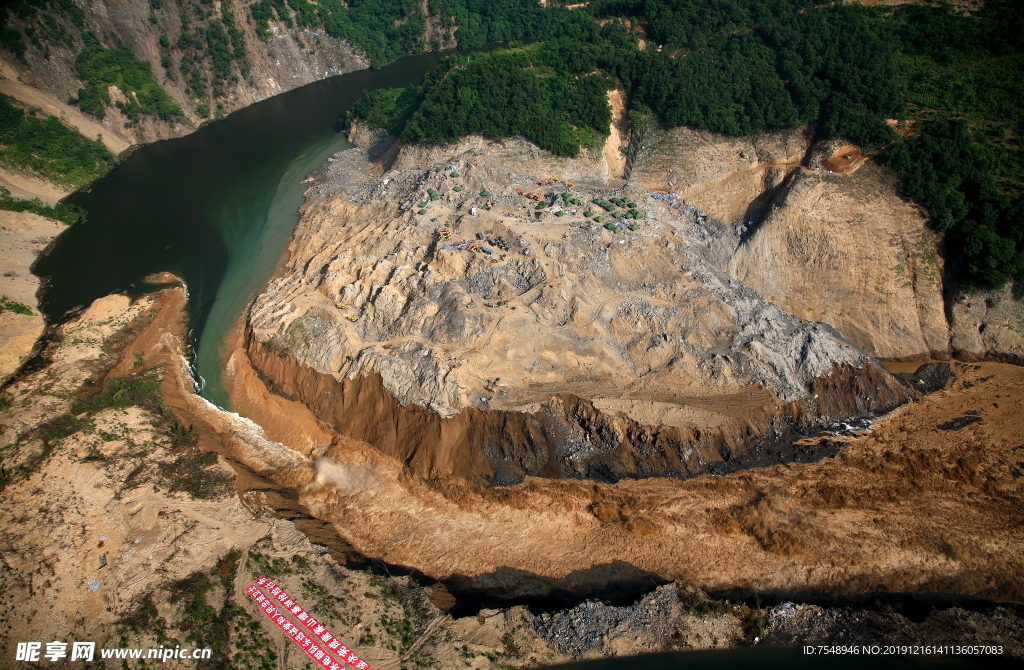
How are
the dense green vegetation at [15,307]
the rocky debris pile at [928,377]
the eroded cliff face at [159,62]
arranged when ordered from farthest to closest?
1. the eroded cliff face at [159,62]
2. the dense green vegetation at [15,307]
3. the rocky debris pile at [928,377]

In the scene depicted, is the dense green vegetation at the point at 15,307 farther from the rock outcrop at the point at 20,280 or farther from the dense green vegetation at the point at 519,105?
the dense green vegetation at the point at 519,105

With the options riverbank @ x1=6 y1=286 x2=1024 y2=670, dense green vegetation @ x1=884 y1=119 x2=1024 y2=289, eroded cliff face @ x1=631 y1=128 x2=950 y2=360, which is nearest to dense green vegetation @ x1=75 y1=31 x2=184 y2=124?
riverbank @ x1=6 y1=286 x2=1024 y2=670

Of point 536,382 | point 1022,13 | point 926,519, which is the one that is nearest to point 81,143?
point 536,382

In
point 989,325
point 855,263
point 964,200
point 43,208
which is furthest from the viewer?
point 43,208

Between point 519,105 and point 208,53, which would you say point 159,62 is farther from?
point 519,105

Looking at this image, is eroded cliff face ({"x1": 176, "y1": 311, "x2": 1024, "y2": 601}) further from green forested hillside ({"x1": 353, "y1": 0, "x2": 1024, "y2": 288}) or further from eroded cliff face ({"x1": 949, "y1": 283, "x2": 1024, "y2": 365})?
green forested hillside ({"x1": 353, "y1": 0, "x2": 1024, "y2": 288})

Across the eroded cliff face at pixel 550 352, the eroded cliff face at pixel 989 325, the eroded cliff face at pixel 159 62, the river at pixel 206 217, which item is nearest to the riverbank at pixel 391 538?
the eroded cliff face at pixel 989 325

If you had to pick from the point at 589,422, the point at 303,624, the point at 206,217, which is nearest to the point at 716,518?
the point at 589,422
